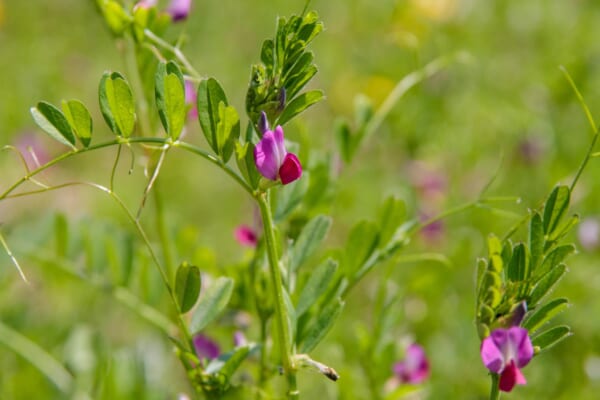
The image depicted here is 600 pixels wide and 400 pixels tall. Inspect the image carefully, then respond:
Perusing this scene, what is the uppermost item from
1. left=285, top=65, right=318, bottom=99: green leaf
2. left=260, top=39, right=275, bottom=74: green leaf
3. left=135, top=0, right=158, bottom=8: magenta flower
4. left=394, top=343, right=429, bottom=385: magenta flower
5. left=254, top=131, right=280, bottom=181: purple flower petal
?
left=135, top=0, right=158, bottom=8: magenta flower

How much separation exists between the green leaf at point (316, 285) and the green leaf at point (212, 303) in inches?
3.7

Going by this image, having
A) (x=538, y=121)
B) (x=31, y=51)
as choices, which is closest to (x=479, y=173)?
(x=538, y=121)

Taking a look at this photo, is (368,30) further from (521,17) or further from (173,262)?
(173,262)

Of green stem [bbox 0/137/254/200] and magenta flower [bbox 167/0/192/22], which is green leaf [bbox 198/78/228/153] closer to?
green stem [bbox 0/137/254/200]

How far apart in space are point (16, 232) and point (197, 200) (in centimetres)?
140

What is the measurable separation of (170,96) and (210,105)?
56 millimetres

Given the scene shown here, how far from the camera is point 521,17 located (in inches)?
151

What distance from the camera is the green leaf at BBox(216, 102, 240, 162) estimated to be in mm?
1035

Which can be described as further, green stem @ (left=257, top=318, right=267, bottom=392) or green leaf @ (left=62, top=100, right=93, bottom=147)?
green stem @ (left=257, top=318, right=267, bottom=392)

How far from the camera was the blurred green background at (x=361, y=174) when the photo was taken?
1.74 meters

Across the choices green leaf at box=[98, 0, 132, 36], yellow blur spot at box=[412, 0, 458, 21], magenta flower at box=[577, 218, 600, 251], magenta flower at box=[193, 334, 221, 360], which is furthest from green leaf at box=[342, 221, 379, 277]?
yellow blur spot at box=[412, 0, 458, 21]

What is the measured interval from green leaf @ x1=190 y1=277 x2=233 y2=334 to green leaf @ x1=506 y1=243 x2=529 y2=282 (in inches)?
13.7

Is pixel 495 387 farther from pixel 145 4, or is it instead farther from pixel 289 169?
pixel 145 4

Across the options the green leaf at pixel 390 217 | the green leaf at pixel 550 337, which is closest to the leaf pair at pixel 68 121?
the green leaf at pixel 390 217
